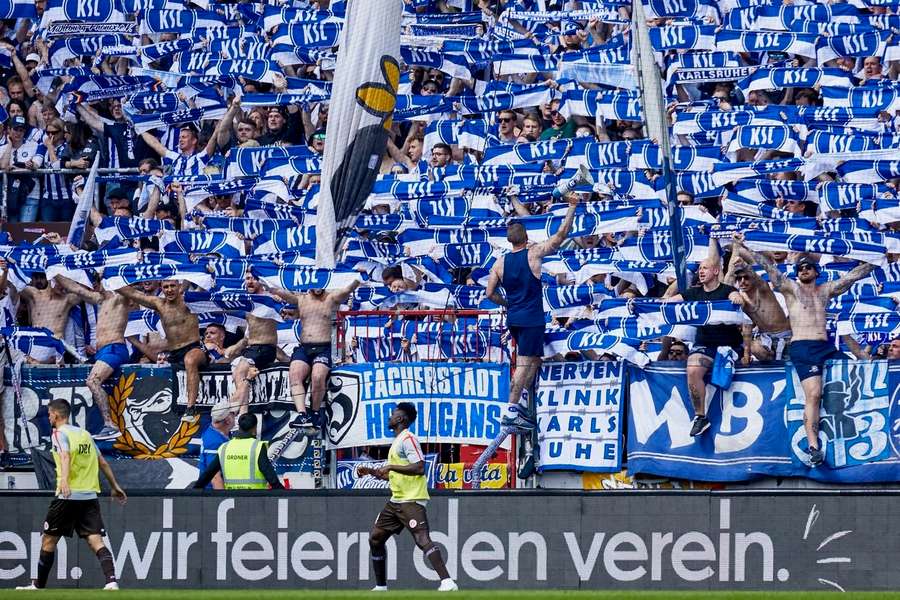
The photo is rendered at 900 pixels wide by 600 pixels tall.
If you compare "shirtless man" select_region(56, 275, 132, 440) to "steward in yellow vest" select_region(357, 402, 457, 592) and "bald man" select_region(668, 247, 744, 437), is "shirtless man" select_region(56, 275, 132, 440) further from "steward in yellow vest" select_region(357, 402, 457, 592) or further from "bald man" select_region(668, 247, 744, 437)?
"bald man" select_region(668, 247, 744, 437)

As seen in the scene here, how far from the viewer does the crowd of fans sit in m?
15.6

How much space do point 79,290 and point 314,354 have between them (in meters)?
3.13

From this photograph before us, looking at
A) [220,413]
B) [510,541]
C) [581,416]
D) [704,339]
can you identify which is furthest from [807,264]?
[220,413]

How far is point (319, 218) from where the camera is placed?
53.2 feet

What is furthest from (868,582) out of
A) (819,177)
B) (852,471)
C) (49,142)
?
(49,142)

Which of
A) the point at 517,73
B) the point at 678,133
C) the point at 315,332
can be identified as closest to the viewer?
the point at 315,332

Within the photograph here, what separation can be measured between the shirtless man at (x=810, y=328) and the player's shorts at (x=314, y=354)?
4.21 metres

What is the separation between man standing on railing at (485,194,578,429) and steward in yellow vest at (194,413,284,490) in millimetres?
2228

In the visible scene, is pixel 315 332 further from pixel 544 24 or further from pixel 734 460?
pixel 544 24

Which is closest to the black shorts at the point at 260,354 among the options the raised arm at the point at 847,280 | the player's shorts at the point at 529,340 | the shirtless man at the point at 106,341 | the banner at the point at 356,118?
the banner at the point at 356,118

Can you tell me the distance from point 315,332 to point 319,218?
1.32m

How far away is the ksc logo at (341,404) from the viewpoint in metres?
15.5

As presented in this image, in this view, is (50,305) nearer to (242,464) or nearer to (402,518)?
(242,464)

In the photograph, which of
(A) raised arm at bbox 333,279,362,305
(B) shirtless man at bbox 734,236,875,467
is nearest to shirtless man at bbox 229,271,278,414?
(A) raised arm at bbox 333,279,362,305
